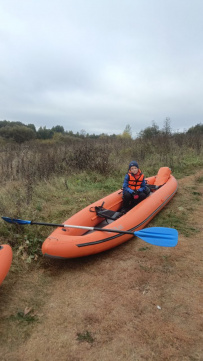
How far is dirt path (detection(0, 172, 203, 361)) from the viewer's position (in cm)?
196

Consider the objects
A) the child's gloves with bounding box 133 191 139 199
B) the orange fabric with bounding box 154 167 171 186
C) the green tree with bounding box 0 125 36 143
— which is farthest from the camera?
the green tree with bounding box 0 125 36 143

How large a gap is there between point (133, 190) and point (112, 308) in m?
2.57

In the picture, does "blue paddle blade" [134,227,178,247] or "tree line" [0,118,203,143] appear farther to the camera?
"tree line" [0,118,203,143]

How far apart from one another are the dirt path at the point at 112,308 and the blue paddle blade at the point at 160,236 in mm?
345

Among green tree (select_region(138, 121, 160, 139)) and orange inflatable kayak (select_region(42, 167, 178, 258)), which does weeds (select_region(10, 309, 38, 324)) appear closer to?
orange inflatable kayak (select_region(42, 167, 178, 258))

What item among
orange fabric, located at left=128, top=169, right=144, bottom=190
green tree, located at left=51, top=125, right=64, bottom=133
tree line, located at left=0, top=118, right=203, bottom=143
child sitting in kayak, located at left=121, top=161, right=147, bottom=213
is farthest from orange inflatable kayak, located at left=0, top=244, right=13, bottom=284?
green tree, located at left=51, top=125, right=64, bottom=133

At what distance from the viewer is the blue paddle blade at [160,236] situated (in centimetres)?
292

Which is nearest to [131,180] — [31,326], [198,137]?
[31,326]

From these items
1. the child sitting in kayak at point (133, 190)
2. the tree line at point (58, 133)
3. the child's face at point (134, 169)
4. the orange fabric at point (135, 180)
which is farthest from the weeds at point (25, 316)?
the tree line at point (58, 133)

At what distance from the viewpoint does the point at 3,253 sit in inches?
106

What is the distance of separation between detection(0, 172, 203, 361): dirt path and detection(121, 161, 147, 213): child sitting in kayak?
1291 mm

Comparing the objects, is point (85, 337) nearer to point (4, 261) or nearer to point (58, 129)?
point (4, 261)

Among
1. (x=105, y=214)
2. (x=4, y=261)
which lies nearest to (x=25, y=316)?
(x=4, y=261)

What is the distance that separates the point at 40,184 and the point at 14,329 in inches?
158
